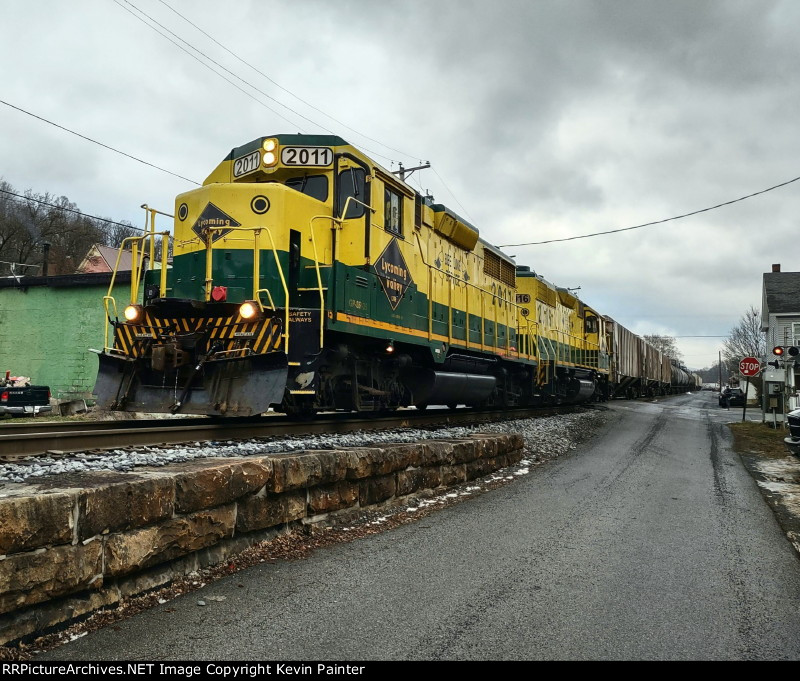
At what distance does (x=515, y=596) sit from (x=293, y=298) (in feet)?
16.9

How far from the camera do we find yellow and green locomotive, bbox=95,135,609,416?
22.7 ft

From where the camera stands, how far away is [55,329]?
20.2 meters

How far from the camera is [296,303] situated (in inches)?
307

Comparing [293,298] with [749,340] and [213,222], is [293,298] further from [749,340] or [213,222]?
[749,340]

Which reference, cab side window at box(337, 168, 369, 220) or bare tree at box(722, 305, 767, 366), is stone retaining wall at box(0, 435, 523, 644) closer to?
cab side window at box(337, 168, 369, 220)

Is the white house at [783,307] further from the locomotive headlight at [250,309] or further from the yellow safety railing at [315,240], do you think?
the locomotive headlight at [250,309]

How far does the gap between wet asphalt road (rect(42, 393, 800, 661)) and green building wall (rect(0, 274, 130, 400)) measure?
17282 mm

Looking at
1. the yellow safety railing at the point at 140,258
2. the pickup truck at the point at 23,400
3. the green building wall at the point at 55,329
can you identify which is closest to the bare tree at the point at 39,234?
the green building wall at the point at 55,329

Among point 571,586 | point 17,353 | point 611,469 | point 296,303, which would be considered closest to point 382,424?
point 296,303

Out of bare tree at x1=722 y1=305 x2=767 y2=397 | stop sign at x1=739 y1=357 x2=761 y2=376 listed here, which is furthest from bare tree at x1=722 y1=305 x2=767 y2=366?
stop sign at x1=739 y1=357 x2=761 y2=376

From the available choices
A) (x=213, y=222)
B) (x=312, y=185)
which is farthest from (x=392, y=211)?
(x=213, y=222)

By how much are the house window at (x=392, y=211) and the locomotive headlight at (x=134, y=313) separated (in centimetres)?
351
